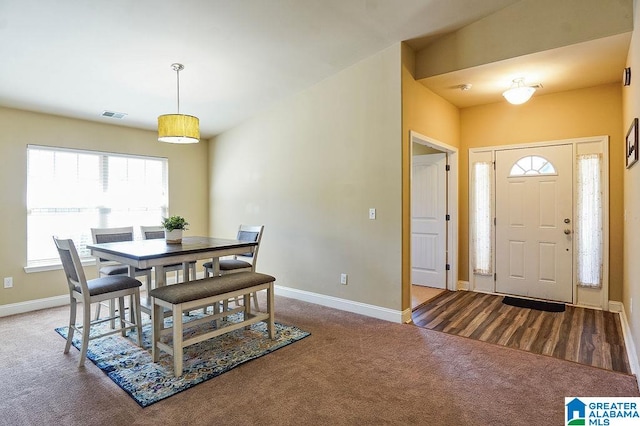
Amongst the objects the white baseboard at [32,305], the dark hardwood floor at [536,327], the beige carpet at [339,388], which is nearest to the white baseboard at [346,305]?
the dark hardwood floor at [536,327]

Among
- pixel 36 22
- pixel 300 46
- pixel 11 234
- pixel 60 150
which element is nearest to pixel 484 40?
pixel 300 46

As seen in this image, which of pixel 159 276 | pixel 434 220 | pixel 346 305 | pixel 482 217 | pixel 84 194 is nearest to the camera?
pixel 159 276

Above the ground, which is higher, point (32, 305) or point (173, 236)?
point (173, 236)

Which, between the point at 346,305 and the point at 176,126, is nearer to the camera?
the point at 176,126

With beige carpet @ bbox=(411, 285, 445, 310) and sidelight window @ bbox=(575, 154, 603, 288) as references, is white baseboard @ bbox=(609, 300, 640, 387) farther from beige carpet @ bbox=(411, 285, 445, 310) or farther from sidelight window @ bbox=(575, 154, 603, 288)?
beige carpet @ bbox=(411, 285, 445, 310)

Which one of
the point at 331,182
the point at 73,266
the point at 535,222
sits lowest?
the point at 73,266

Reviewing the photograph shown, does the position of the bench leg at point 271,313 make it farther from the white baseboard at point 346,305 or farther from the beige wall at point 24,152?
the beige wall at point 24,152

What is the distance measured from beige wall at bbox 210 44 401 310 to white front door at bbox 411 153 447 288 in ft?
4.64

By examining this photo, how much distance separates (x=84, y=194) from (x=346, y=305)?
373 centimetres

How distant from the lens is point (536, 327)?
11.5ft

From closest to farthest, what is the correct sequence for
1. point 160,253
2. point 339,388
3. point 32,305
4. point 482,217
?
point 339,388, point 160,253, point 32,305, point 482,217

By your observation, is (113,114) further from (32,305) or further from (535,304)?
(535,304)

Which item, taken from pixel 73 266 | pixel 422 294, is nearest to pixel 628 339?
pixel 422 294
